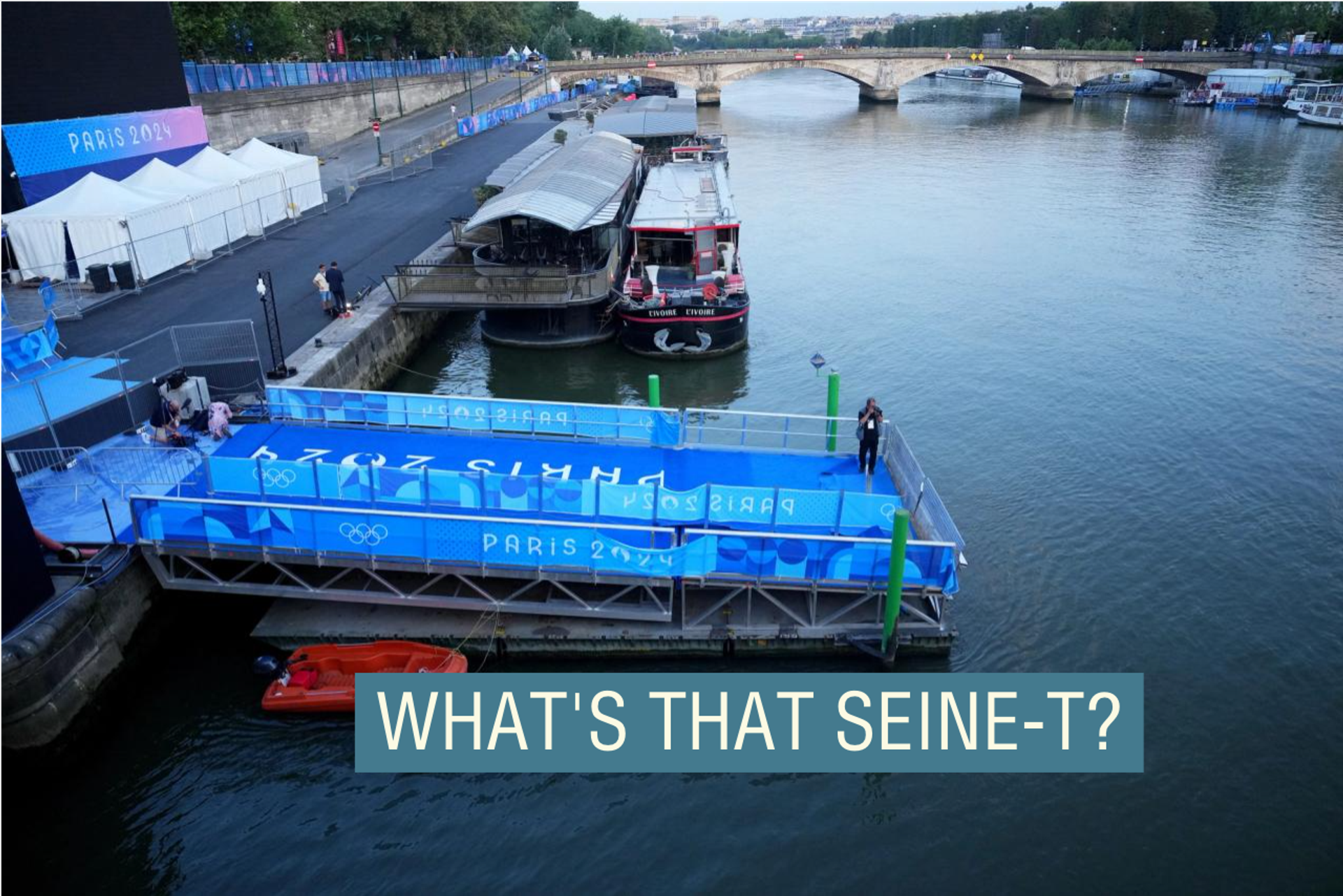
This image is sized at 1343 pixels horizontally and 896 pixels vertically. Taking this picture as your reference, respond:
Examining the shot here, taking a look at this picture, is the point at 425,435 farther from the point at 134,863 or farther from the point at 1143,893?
the point at 1143,893

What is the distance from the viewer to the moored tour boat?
89.0 ft


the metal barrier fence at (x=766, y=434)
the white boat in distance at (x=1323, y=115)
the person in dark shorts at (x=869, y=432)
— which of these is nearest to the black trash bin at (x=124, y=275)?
the metal barrier fence at (x=766, y=434)

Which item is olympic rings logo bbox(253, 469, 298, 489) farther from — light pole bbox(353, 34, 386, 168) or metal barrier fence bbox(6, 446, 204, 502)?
light pole bbox(353, 34, 386, 168)

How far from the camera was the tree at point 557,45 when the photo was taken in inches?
5674

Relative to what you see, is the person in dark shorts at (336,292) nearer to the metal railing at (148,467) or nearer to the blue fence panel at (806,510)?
the metal railing at (148,467)

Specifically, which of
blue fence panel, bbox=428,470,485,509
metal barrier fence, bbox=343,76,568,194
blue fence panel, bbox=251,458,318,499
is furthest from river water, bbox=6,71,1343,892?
metal barrier fence, bbox=343,76,568,194

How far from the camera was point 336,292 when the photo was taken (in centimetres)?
2516

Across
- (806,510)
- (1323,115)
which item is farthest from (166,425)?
(1323,115)

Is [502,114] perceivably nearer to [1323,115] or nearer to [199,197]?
[199,197]

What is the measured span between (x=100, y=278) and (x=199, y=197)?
5813 millimetres

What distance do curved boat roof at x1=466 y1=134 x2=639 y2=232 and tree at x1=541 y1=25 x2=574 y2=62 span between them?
117 m

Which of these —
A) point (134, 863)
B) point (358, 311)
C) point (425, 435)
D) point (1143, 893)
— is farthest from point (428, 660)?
point (358, 311)

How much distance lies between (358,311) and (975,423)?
17.6 m

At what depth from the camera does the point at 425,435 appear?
1848 centimetres
